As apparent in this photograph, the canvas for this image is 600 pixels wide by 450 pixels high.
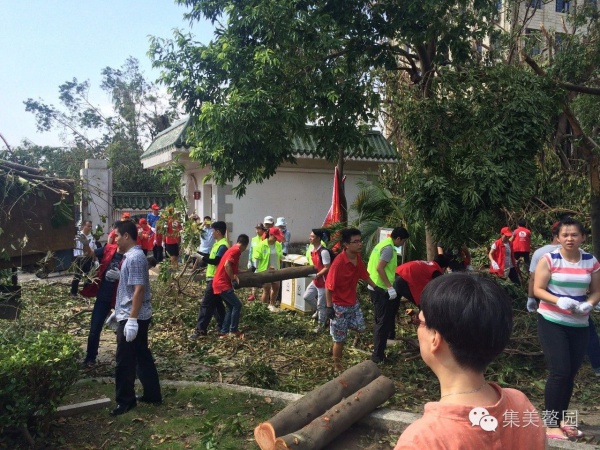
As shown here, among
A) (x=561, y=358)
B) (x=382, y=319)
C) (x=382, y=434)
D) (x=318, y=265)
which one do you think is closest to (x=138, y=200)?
(x=318, y=265)

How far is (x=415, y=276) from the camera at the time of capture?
7168mm

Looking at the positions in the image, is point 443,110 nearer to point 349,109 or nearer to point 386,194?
point 349,109

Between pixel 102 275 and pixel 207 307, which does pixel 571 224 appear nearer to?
pixel 102 275

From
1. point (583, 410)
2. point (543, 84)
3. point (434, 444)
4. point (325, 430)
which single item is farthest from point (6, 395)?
point (543, 84)

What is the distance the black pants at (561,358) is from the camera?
4496 mm

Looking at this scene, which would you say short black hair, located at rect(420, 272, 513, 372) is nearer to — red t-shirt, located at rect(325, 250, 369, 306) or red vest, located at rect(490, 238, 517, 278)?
red t-shirt, located at rect(325, 250, 369, 306)

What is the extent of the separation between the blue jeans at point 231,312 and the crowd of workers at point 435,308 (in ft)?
0.06

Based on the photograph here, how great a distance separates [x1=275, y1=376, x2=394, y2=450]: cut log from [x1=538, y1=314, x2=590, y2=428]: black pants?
140cm

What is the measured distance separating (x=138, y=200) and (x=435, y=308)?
1812 cm

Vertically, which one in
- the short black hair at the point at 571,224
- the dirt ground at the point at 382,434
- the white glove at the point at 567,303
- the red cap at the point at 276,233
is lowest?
the dirt ground at the point at 382,434

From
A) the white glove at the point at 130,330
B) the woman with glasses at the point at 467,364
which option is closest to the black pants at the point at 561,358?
the woman with glasses at the point at 467,364

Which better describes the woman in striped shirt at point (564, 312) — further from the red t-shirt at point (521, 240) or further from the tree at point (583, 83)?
the red t-shirt at point (521, 240)

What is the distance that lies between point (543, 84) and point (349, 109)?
249 centimetres

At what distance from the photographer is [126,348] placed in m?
5.23
